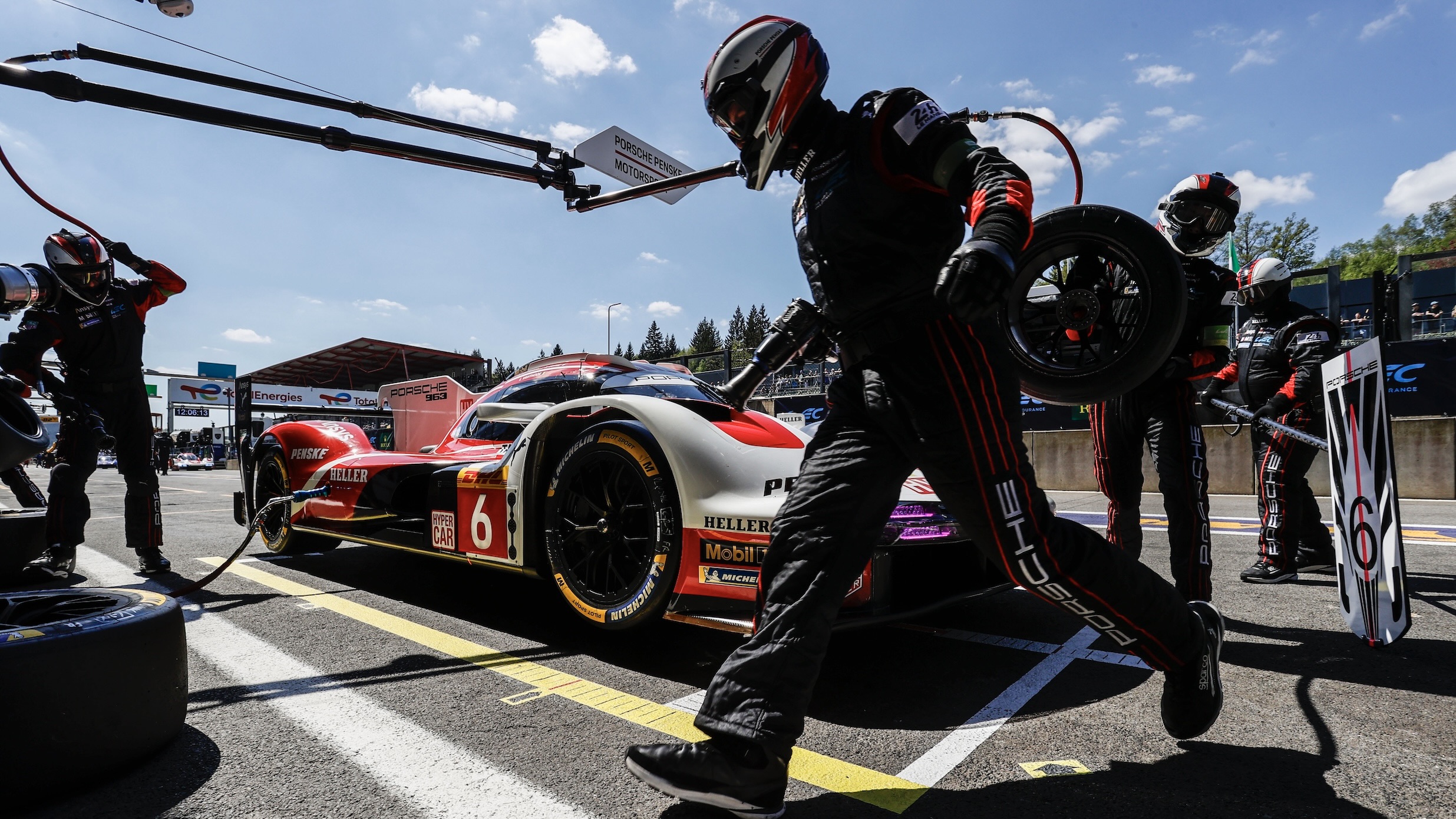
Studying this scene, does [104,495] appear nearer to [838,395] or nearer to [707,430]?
[707,430]

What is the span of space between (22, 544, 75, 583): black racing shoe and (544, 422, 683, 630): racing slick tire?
3.14 meters

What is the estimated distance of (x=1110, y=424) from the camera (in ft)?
9.50

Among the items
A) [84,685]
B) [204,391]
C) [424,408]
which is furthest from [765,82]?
[204,391]

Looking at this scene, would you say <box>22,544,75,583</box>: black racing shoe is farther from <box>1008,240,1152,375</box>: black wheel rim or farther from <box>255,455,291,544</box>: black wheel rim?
<box>1008,240,1152,375</box>: black wheel rim

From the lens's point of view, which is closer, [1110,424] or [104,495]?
[1110,424]

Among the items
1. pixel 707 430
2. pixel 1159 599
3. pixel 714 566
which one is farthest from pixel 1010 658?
pixel 707 430

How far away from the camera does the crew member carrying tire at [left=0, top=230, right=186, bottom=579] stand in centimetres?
393

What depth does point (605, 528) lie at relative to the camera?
252 cm

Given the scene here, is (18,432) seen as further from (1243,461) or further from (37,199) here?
(1243,461)

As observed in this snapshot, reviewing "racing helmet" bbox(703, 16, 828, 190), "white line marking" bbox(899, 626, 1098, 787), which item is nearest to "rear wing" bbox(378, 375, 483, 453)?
"racing helmet" bbox(703, 16, 828, 190)

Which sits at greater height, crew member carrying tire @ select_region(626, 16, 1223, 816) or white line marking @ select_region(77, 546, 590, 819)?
crew member carrying tire @ select_region(626, 16, 1223, 816)

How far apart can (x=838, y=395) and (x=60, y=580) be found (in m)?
4.45

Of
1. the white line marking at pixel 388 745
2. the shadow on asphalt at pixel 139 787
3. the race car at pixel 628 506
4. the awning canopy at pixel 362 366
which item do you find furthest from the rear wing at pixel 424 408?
the awning canopy at pixel 362 366

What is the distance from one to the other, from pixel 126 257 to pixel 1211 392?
6.45 metres
